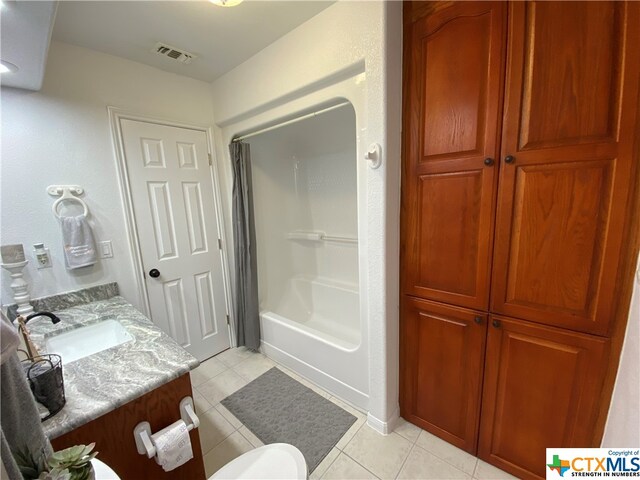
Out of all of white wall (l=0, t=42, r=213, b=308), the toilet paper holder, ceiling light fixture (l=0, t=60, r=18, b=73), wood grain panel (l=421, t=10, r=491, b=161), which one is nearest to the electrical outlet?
white wall (l=0, t=42, r=213, b=308)

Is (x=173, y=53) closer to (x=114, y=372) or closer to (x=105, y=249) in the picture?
(x=105, y=249)

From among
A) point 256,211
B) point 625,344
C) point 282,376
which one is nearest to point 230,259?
point 256,211

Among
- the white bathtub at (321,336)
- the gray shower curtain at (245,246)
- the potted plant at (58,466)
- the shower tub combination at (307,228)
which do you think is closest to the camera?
the potted plant at (58,466)

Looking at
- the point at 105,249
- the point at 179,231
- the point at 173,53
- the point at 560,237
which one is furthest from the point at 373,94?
the point at 105,249

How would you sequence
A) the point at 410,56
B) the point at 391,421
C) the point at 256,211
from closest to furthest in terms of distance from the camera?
the point at 410,56 → the point at 391,421 → the point at 256,211

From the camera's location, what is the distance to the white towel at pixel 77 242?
5.33 ft

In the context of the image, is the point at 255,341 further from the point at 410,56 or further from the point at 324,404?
the point at 410,56

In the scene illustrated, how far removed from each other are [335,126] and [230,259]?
164 centimetres

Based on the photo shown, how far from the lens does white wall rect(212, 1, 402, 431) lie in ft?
4.19

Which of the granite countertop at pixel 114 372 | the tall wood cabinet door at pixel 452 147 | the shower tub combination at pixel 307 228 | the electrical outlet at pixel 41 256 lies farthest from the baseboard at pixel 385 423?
the electrical outlet at pixel 41 256

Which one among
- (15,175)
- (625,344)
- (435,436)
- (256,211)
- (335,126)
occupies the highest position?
(335,126)

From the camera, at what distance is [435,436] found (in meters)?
1.55

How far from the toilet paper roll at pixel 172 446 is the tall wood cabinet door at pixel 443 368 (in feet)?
3.92

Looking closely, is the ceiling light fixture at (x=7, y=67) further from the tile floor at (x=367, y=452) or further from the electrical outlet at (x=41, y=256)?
the tile floor at (x=367, y=452)
